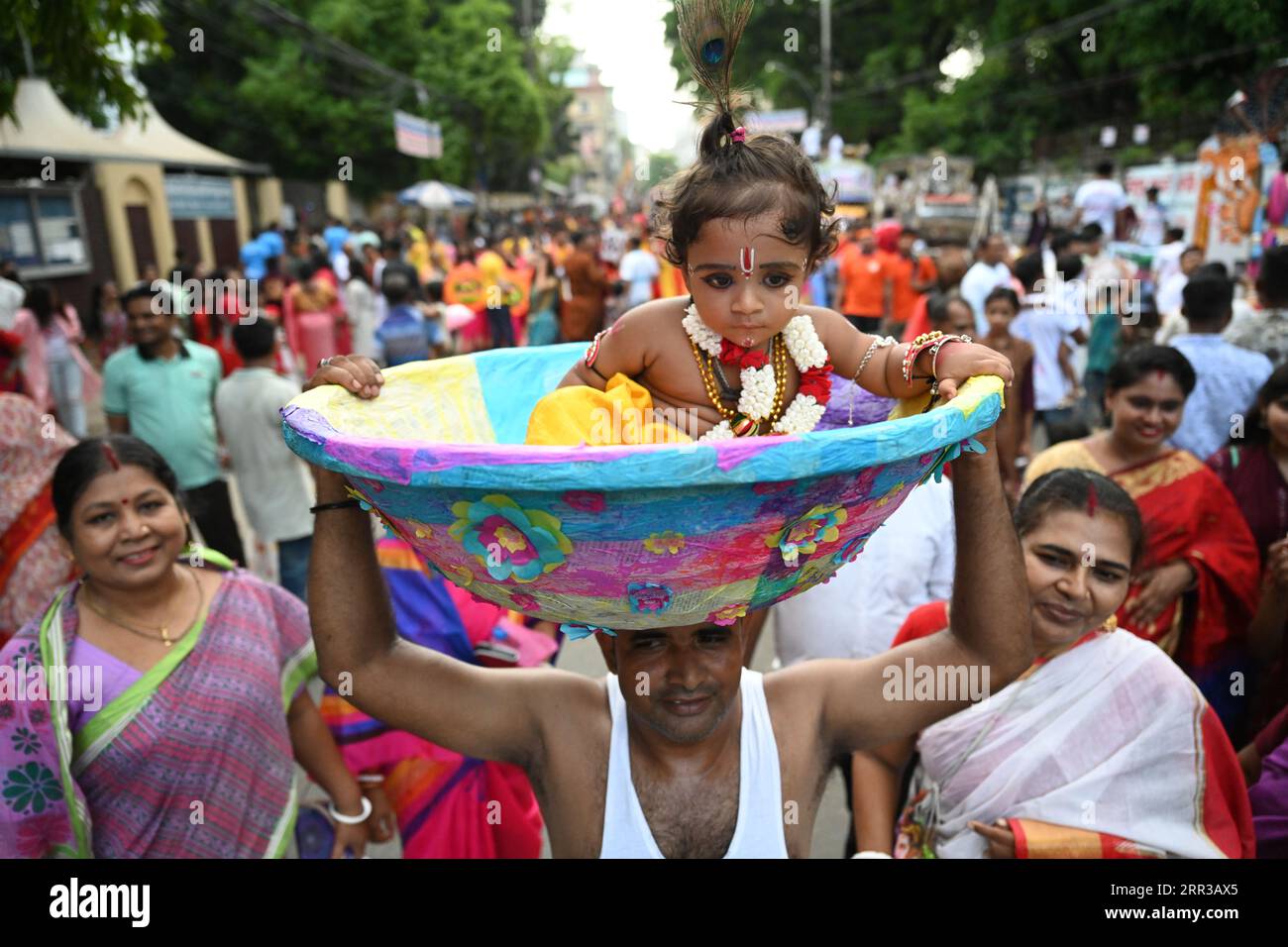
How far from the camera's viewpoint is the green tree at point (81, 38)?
3.45m

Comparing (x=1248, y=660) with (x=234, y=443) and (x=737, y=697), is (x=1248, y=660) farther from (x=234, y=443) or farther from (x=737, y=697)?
(x=234, y=443)

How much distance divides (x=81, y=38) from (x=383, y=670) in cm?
331

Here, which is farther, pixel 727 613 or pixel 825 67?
pixel 825 67

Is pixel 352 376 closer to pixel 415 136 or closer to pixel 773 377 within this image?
pixel 773 377

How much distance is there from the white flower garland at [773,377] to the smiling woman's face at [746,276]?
0.04m

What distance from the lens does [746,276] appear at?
1.63m

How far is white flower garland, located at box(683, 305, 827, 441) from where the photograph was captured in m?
1.66

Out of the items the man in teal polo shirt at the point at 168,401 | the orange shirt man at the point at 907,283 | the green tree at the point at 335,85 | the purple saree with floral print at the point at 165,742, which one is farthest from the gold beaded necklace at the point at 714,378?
the green tree at the point at 335,85

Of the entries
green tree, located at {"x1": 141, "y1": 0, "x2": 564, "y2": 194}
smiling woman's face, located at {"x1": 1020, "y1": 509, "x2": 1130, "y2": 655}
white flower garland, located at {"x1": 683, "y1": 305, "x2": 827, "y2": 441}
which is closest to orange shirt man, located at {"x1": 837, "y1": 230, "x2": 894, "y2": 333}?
smiling woman's face, located at {"x1": 1020, "y1": 509, "x2": 1130, "y2": 655}

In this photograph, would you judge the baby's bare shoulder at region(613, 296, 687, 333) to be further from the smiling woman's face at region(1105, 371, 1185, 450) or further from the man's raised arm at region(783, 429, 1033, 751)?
the smiling woman's face at region(1105, 371, 1185, 450)

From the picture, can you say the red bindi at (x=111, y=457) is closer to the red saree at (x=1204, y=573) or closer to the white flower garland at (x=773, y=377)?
the white flower garland at (x=773, y=377)

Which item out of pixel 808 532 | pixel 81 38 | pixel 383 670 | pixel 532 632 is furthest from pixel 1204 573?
pixel 81 38

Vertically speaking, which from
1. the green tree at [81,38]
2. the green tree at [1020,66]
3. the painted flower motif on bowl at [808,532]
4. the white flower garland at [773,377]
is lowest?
the painted flower motif on bowl at [808,532]
